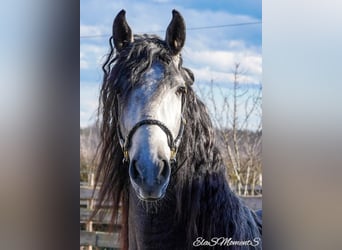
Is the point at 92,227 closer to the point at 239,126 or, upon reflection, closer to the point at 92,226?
the point at 92,226

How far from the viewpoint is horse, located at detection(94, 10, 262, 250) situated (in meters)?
1.67

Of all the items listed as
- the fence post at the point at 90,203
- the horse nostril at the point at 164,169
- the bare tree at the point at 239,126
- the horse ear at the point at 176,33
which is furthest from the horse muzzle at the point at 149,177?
the horse ear at the point at 176,33

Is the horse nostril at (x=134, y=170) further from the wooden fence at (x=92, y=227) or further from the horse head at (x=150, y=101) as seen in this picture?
the wooden fence at (x=92, y=227)

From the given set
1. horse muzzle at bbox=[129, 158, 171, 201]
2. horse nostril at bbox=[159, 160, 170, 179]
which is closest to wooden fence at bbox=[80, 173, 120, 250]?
horse muzzle at bbox=[129, 158, 171, 201]

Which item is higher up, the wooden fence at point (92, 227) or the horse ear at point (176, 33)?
the horse ear at point (176, 33)

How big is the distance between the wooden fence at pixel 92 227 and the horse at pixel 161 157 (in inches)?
1.2

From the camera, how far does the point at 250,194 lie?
1769mm

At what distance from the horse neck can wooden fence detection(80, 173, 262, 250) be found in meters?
0.08

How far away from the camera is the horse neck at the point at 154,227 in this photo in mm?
1740

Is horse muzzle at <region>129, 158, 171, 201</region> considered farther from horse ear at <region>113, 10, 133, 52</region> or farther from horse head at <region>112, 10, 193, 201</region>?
horse ear at <region>113, 10, 133, 52</region>
